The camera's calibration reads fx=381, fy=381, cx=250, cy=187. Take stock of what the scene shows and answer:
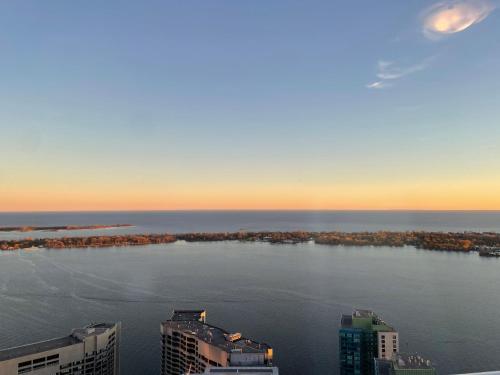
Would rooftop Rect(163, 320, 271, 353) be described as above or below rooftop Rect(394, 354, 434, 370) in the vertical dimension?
above

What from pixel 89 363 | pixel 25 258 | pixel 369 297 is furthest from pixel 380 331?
pixel 25 258

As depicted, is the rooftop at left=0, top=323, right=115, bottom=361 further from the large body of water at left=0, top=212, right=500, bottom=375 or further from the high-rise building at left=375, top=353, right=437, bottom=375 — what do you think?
→ the high-rise building at left=375, top=353, right=437, bottom=375

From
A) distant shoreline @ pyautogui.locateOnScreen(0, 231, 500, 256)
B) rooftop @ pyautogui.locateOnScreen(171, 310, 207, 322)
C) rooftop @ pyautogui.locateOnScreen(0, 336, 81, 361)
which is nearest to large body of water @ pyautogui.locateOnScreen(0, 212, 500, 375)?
rooftop @ pyautogui.locateOnScreen(171, 310, 207, 322)

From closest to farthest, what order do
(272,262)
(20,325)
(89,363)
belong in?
(89,363) < (20,325) < (272,262)

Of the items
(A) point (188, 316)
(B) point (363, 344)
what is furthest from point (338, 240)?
(A) point (188, 316)

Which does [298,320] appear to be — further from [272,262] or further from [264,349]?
[272,262]

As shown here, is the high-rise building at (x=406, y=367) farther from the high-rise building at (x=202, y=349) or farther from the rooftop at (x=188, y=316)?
the rooftop at (x=188, y=316)
